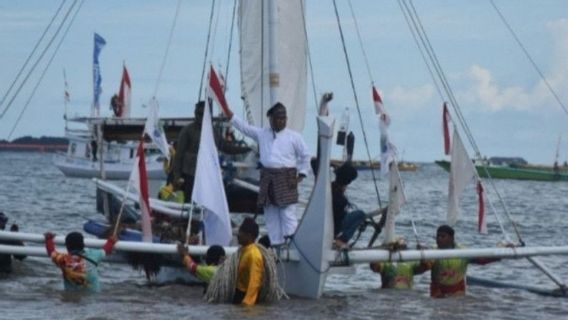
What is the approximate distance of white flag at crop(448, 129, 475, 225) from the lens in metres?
18.9

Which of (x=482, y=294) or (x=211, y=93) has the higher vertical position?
(x=211, y=93)

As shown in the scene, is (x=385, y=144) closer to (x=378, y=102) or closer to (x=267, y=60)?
(x=378, y=102)

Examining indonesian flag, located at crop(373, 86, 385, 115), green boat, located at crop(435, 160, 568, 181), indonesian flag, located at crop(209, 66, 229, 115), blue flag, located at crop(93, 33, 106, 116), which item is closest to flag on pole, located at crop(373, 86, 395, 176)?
indonesian flag, located at crop(373, 86, 385, 115)

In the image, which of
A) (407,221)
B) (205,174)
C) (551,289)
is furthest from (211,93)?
(407,221)

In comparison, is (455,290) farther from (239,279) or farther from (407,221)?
(407,221)

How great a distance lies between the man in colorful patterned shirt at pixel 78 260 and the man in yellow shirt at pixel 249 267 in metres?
1.70

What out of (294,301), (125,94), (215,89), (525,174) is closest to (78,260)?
(294,301)

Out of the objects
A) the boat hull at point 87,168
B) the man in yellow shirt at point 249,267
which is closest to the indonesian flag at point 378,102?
the man in yellow shirt at point 249,267

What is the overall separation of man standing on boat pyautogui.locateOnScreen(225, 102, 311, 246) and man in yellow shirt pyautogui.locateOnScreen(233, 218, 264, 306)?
1226 millimetres

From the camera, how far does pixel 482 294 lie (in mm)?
20234

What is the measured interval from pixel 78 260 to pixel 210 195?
1.74m

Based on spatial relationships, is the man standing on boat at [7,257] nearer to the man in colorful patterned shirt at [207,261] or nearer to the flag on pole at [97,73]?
the man in colorful patterned shirt at [207,261]

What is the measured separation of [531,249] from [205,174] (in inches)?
156

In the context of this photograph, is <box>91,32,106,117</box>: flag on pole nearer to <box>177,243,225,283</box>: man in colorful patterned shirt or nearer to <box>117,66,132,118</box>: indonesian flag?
<box>117,66,132,118</box>: indonesian flag
